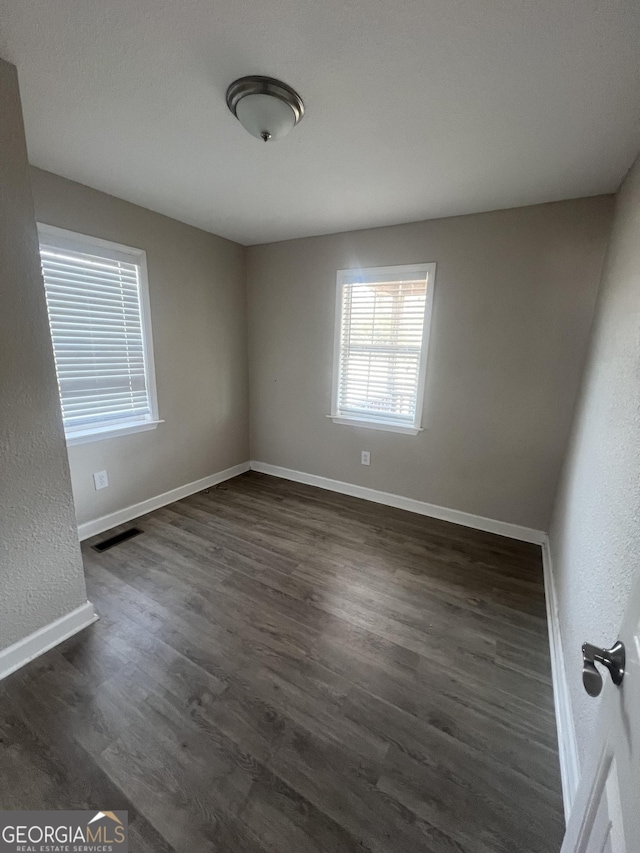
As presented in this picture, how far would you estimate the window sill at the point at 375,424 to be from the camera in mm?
2896

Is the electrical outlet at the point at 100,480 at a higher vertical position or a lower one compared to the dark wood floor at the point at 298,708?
higher

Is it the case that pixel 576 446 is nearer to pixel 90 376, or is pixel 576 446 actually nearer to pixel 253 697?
pixel 253 697

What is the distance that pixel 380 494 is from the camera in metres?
3.15

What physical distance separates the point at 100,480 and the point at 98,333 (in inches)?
42.5

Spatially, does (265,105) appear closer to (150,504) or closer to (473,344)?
(473,344)

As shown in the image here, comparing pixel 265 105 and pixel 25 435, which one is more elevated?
pixel 265 105

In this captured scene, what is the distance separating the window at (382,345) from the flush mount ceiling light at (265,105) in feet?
5.01

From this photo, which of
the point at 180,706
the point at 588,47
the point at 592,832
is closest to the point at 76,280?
the point at 180,706

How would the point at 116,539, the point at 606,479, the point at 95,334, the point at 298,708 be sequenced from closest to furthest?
1. the point at 606,479
2. the point at 298,708
3. the point at 95,334
4. the point at 116,539

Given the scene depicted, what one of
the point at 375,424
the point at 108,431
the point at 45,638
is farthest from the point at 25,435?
the point at 375,424

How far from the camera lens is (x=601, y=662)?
63cm

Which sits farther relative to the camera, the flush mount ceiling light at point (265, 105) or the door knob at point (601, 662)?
the flush mount ceiling light at point (265, 105)

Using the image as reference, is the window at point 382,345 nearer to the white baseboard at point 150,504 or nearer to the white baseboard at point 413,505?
the white baseboard at point 413,505

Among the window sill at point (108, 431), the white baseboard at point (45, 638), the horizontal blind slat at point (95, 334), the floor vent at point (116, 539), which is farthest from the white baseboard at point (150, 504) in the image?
the white baseboard at point (45, 638)
